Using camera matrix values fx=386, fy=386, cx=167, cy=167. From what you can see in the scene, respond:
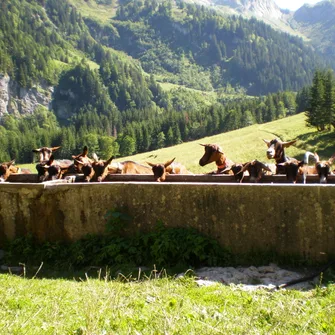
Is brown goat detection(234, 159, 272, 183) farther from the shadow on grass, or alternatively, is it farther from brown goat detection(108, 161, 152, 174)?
the shadow on grass

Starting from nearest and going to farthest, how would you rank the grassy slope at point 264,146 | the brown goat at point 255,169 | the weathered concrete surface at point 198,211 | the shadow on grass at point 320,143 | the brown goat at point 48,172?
the weathered concrete surface at point 198,211 < the brown goat at point 255,169 < the brown goat at point 48,172 < the grassy slope at point 264,146 < the shadow on grass at point 320,143

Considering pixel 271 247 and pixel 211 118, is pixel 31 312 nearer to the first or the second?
pixel 271 247

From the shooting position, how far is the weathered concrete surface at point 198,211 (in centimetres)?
868

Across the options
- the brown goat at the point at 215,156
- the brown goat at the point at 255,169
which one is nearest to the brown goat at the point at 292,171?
the brown goat at the point at 255,169

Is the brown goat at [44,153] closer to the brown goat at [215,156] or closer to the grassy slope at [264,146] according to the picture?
the brown goat at [215,156]

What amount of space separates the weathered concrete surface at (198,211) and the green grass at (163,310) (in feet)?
6.19

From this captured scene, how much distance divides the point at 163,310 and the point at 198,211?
188 inches

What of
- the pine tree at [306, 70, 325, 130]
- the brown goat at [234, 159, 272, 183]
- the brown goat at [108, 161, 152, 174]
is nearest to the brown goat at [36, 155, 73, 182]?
the brown goat at [108, 161, 152, 174]

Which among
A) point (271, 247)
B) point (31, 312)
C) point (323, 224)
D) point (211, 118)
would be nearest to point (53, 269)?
point (31, 312)

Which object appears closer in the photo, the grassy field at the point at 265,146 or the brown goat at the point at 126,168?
the brown goat at the point at 126,168

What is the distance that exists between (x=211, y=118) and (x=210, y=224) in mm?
138932

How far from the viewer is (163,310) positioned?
4965 mm

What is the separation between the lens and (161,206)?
32.7 feet

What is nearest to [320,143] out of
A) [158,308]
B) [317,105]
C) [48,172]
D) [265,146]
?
[265,146]
